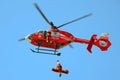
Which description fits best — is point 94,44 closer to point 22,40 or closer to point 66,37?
point 66,37

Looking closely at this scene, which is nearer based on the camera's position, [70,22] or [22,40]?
[70,22]

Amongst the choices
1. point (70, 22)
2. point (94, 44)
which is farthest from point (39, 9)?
point (94, 44)

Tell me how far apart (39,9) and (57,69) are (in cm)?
405

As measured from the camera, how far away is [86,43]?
1307 inches

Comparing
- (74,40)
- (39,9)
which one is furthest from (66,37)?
(39,9)

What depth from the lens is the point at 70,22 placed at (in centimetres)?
3206

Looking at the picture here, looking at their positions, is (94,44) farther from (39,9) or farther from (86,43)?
(39,9)

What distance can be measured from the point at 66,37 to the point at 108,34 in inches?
99.3

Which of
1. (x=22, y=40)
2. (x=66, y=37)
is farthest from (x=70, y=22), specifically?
(x=22, y=40)

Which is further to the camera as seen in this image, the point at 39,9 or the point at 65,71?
the point at 65,71

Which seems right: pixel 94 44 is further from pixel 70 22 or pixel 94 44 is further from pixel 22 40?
pixel 22 40

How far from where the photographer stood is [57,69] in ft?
111

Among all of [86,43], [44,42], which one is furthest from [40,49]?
[86,43]

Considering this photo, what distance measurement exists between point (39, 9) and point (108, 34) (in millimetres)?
4591
